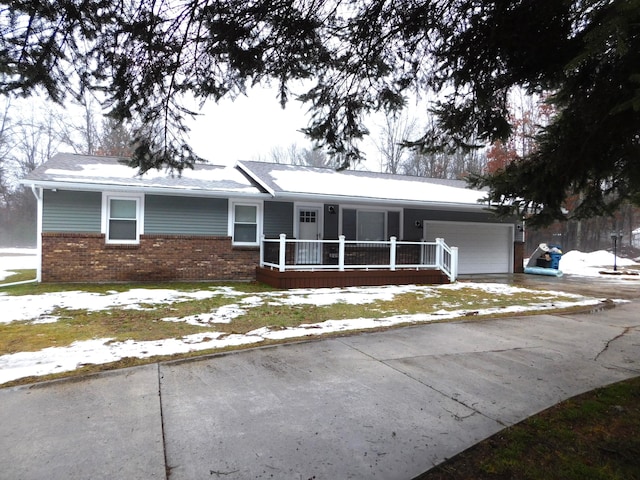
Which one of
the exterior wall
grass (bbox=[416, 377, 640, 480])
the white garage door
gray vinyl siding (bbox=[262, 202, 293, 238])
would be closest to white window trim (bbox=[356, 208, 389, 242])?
the white garage door

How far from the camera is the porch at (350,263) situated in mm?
11242

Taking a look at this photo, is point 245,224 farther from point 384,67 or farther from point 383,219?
point 384,67

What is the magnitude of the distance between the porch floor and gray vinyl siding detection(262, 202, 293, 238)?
1.30 metres

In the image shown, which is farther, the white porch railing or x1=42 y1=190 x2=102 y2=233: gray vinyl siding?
the white porch railing

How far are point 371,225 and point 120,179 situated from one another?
8022mm

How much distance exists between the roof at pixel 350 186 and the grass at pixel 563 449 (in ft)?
30.6

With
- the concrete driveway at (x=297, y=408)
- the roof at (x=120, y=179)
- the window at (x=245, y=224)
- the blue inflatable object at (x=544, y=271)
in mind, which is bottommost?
the concrete driveway at (x=297, y=408)

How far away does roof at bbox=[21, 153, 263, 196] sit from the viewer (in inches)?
417

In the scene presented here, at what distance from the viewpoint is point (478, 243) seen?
53.7ft

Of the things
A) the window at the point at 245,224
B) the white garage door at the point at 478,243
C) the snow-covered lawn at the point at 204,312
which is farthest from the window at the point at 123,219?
the white garage door at the point at 478,243

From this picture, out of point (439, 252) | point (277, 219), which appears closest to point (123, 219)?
point (277, 219)

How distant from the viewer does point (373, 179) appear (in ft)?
52.8

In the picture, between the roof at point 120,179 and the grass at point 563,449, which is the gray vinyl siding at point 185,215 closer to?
the roof at point 120,179

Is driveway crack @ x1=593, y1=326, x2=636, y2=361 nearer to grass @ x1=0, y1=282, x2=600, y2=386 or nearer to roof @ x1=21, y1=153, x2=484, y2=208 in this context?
grass @ x1=0, y1=282, x2=600, y2=386
